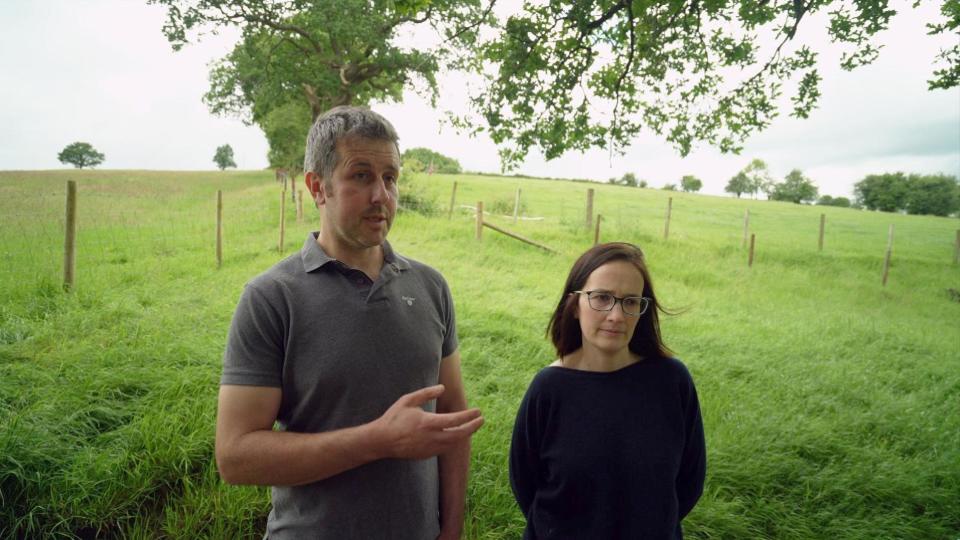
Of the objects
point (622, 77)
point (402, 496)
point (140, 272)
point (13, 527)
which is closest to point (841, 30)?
point (622, 77)

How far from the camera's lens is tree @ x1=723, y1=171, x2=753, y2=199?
84500mm

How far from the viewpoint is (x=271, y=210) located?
18594 millimetres

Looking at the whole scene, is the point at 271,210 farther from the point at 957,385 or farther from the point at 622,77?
the point at 957,385

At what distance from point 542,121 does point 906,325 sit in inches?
378

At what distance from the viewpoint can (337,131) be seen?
A: 1.61m

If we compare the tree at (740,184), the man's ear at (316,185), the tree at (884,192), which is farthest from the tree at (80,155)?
the tree at (884,192)

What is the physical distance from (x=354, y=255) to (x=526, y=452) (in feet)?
3.56

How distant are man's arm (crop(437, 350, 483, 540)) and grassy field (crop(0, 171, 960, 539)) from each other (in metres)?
1.38

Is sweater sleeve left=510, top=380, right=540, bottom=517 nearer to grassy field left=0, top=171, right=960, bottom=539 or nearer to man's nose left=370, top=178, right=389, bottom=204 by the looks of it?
man's nose left=370, top=178, right=389, bottom=204

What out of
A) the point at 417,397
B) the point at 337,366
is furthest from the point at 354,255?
the point at 417,397

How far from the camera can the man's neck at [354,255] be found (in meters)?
1.65

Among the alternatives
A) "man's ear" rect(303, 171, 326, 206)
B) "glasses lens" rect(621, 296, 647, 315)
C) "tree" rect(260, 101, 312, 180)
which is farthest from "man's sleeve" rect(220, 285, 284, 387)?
"tree" rect(260, 101, 312, 180)

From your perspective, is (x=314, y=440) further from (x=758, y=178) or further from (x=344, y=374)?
(x=758, y=178)

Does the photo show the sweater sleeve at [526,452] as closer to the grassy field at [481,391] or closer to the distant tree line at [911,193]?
the grassy field at [481,391]
